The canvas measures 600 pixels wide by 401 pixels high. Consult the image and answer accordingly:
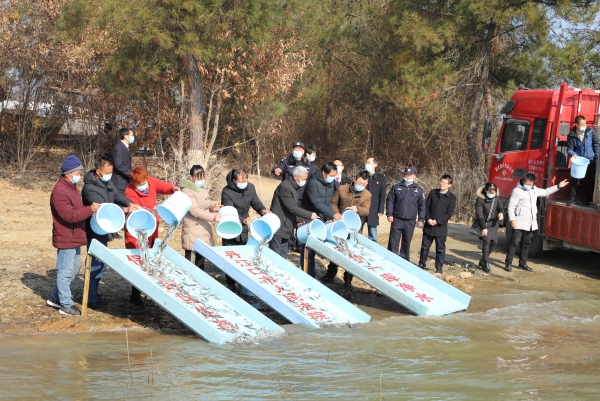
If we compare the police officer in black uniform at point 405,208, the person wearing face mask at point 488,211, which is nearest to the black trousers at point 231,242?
the police officer in black uniform at point 405,208

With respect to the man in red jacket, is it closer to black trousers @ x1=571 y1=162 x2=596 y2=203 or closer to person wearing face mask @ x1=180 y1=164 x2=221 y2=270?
person wearing face mask @ x1=180 y1=164 x2=221 y2=270

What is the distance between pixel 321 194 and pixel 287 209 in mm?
639

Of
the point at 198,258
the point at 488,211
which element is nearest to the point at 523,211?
the point at 488,211

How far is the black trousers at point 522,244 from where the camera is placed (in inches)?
520

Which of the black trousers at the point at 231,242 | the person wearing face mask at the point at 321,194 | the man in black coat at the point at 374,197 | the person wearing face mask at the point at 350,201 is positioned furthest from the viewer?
the man in black coat at the point at 374,197

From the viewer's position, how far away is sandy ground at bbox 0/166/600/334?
866 cm

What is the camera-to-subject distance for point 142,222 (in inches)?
355

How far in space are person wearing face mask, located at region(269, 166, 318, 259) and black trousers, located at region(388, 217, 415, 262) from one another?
2068mm

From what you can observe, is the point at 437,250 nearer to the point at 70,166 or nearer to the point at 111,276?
the point at 111,276

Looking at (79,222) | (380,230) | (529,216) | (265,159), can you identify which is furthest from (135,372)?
(265,159)

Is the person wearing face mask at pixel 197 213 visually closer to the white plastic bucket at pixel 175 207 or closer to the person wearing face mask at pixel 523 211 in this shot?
the white plastic bucket at pixel 175 207

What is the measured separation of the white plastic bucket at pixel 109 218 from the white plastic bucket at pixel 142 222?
0.27 m

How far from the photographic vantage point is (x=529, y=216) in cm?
1306

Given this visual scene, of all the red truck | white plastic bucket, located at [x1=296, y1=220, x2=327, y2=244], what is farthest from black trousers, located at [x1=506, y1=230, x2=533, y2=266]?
white plastic bucket, located at [x1=296, y1=220, x2=327, y2=244]
